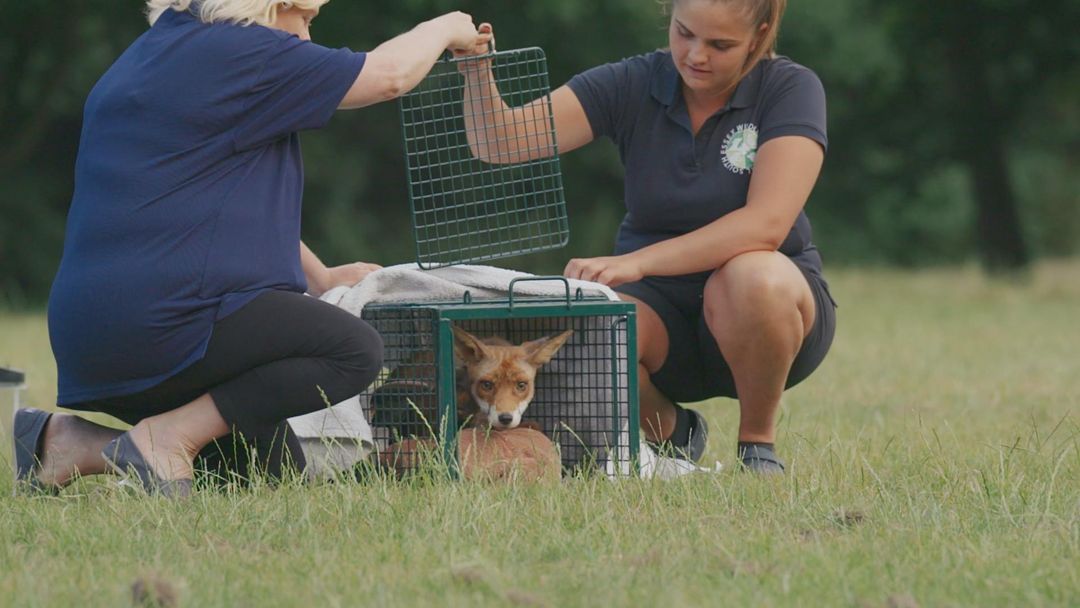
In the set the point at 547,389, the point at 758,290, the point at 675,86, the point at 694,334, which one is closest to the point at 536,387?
the point at 547,389

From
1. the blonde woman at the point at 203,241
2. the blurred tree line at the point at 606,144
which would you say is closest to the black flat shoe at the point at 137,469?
the blonde woman at the point at 203,241

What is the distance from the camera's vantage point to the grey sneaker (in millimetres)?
3494

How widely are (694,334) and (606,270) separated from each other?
0.50 meters

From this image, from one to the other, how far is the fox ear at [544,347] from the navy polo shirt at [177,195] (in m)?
0.70

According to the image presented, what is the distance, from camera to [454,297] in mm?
3578

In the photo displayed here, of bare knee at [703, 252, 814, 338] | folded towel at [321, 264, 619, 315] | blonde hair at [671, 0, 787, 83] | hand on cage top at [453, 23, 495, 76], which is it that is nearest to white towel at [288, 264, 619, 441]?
folded towel at [321, 264, 619, 315]

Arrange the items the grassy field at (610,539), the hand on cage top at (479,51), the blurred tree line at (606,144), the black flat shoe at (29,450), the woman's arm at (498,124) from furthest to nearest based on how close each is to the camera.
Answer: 1. the blurred tree line at (606,144)
2. the woman's arm at (498,124)
3. the hand on cage top at (479,51)
4. the black flat shoe at (29,450)
5. the grassy field at (610,539)

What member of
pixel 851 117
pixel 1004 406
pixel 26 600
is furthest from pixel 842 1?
pixel 26 600

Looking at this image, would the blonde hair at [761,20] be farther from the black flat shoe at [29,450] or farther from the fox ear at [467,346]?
the black flat shoe at [29,450]

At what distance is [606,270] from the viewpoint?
3557 mm

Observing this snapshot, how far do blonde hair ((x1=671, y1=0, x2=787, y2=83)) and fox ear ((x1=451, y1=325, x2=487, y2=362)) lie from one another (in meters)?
1.02

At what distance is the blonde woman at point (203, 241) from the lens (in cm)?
312

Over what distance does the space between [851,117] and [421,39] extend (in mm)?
13525

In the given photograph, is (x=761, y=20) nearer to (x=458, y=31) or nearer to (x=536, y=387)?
(x=458, y=31)
